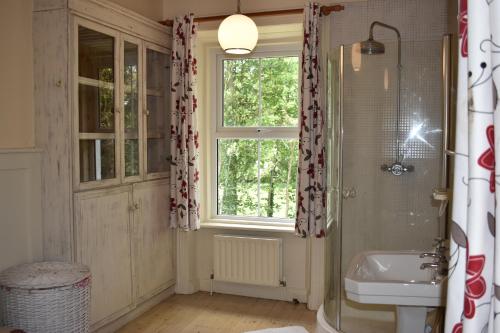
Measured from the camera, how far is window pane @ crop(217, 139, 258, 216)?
3918 mm

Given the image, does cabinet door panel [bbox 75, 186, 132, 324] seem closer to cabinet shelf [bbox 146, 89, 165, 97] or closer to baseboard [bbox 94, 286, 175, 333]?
baseboard [bbox 94, 286, 175, 333]

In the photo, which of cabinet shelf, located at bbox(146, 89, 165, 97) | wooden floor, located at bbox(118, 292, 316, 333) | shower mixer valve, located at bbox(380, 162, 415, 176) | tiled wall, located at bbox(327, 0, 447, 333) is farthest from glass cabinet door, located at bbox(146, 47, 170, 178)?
shower mixer valve, located at bbox(380, 162, 415, 176)

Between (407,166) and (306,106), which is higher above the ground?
(306,106)

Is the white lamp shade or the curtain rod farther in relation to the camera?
the curtain rod

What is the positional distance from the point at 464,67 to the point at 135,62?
283 cm

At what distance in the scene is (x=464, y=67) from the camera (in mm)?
706

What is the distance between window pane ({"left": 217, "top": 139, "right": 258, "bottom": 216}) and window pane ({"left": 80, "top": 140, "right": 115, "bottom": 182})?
121 cm

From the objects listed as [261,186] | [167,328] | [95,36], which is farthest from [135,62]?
[167,328]

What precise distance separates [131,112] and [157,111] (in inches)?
15.4

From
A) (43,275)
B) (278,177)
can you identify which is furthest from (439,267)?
(278,177)

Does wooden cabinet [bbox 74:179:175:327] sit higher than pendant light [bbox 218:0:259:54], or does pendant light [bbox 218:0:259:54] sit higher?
pendant light [bbox 218:0:259:54]

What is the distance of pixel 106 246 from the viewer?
2926mm

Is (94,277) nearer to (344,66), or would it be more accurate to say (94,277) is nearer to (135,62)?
(135,62)

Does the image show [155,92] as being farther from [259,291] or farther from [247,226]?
[259,291]
